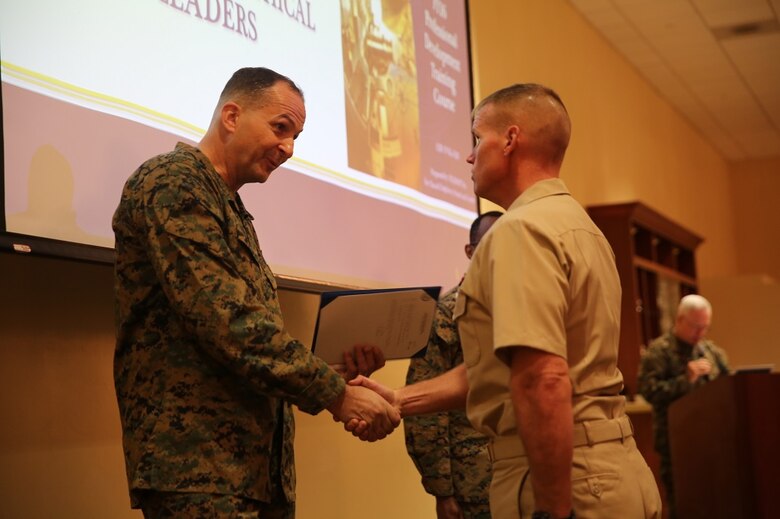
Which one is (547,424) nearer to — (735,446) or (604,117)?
(735,446)

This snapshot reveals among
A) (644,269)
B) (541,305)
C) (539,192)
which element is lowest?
(541,305)

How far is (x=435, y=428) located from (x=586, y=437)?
1.28 metres

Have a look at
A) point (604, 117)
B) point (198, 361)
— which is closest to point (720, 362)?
point (604, 117)

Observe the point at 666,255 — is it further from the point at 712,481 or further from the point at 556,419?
the point at 556,419

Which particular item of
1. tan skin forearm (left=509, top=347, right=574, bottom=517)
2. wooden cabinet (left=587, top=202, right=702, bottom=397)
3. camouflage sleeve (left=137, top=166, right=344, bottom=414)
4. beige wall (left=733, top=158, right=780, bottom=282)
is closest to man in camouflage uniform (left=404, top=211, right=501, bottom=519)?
camouflage sleeve (left=137, top=166, right=344, bottom=414)

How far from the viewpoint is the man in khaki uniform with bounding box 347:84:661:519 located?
1.75m

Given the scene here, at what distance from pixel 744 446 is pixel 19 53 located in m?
4.14

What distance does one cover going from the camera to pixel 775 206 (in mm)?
11633

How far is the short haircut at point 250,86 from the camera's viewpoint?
2217mm

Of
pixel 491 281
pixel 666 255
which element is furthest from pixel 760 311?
pixel 491 281

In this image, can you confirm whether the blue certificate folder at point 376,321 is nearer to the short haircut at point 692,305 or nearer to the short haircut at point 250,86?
the short haircut at point 250,86

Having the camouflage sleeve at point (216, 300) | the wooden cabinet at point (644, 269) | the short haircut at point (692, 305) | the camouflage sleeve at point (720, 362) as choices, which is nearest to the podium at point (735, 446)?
the short haircut at point (692, 305)

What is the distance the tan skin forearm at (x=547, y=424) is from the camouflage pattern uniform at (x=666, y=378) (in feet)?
15.6

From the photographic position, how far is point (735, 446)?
203 inches
